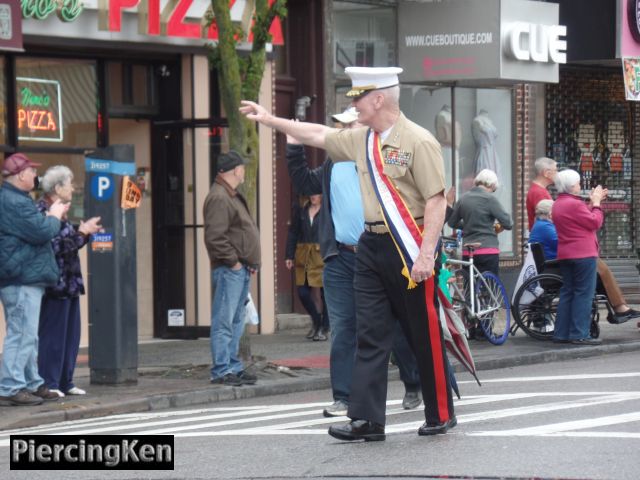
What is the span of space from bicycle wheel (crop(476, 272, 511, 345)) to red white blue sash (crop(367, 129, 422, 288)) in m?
7.30

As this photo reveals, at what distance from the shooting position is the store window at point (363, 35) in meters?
18.8

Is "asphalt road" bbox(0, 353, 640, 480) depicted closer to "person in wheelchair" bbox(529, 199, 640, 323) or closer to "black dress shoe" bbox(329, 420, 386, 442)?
"black dress shoe" bbox(329, 420, 386, 442)

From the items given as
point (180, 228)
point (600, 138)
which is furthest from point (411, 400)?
point (600, 138)

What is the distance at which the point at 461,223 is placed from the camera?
16.6 meters

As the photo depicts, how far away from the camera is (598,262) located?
16234 mm

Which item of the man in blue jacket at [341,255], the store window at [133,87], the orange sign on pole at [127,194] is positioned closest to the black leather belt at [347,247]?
the man in blue jacket at [341,255]

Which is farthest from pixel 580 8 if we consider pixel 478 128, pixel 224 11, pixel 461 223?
pixel 224 11

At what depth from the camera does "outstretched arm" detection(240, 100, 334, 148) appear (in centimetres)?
909

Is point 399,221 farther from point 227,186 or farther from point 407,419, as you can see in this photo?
point 227,186

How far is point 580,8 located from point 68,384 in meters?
11.4

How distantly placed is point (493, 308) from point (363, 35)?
15.6 ft

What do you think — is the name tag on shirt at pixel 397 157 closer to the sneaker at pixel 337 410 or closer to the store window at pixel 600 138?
the sneaker at pixel 337 410

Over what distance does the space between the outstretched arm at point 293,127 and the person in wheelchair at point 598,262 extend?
297 inches

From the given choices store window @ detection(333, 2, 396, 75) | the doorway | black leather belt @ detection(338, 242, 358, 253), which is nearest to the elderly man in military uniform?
black leather belt @ detection(338, 242, 358, 253)
